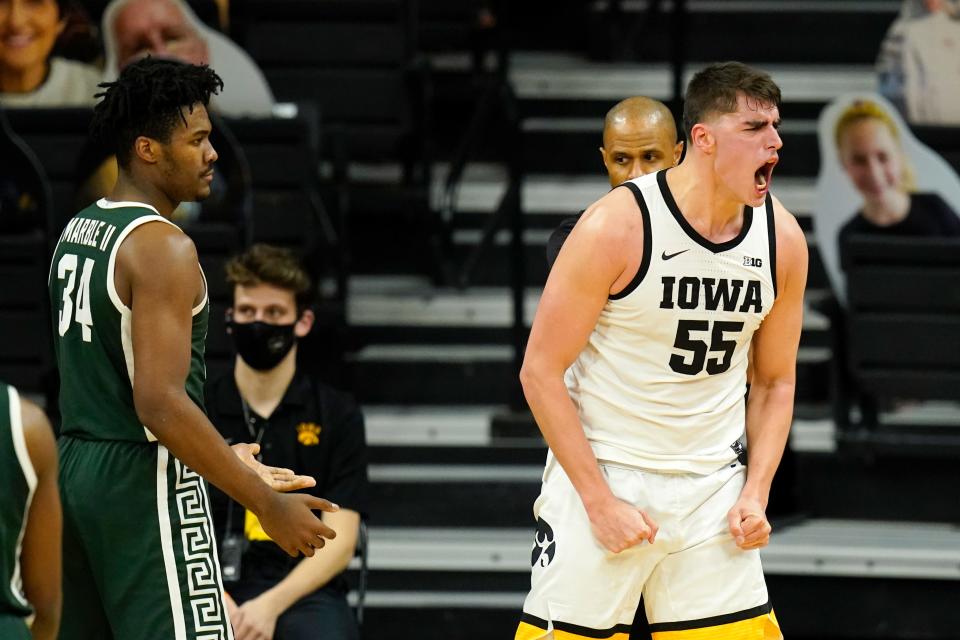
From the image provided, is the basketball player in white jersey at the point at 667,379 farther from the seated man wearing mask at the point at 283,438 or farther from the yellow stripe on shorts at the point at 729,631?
the seated man wearing mask at the point at 283,438

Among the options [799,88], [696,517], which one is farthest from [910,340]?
[696,517]

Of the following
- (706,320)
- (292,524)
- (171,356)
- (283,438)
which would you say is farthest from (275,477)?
(283,438)

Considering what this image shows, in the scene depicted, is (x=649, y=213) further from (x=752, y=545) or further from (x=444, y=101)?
(x=444, y=101)

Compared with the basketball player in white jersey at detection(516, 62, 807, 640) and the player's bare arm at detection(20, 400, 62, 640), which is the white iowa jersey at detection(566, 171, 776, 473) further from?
the player's bare arm at detection(20, 400, 62, 640)

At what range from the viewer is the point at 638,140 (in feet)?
13.3

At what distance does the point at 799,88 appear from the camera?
768 cm

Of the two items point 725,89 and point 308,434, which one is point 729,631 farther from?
point 308,434

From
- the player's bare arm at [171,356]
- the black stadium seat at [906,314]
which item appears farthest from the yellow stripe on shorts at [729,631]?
the black stadium seat at [906,314]

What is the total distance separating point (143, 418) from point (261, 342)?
52.6 inches

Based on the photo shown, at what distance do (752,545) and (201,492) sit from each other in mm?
1214

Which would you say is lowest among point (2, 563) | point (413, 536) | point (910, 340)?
point (413, 536)

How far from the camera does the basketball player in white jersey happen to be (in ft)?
11.3

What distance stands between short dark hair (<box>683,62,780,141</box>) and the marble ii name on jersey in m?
1.27

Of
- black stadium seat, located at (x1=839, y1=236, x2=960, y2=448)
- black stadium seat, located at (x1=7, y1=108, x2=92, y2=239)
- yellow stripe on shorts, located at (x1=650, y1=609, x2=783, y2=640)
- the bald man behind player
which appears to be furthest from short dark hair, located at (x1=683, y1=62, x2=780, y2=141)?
Result: black stadium seat, located at (x1=7, y1=108, x2=92, y2=239)
